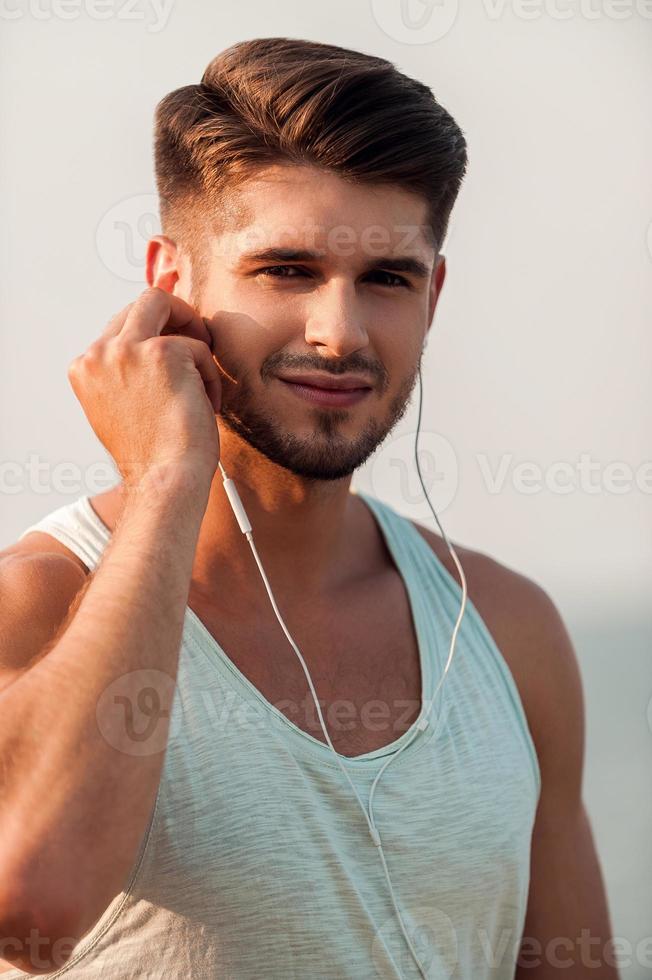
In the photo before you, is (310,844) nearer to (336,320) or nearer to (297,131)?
(336,320)

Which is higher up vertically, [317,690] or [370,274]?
[370,274]

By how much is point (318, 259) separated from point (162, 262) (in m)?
0.42

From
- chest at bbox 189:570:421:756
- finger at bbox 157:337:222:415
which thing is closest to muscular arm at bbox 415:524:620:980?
chest at bbox 189:570:421:756

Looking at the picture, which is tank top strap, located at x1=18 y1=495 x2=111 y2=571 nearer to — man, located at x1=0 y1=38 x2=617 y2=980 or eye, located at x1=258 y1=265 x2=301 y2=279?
man, located at x1=0 y1=38 x2=617 y2=980

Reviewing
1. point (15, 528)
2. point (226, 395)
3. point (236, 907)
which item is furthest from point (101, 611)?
point (15, 528)

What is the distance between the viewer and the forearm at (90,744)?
3.76ft

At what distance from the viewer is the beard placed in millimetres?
1774

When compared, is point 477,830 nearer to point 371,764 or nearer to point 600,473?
point 371,764

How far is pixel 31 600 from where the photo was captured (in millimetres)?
1461

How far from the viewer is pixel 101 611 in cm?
126

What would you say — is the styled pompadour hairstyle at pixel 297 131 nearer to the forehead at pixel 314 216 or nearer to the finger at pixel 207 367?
the forehead at pixel 314 216

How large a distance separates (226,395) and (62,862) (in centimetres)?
88

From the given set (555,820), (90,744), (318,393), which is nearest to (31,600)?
(90,744)

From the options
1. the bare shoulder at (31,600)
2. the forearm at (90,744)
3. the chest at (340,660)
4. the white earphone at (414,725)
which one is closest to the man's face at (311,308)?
the white earphone at (414,725)
